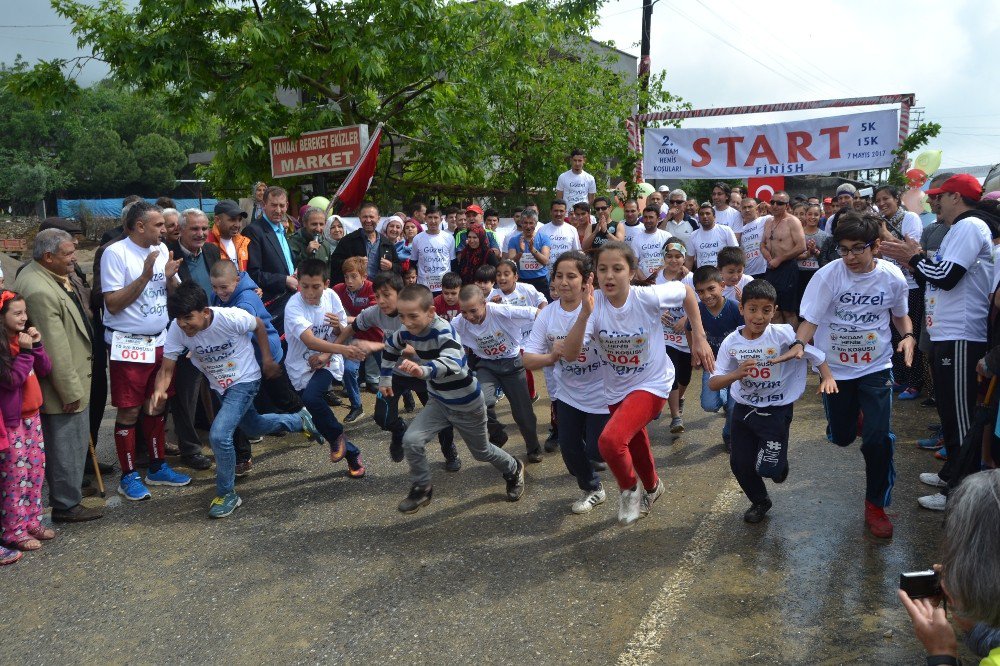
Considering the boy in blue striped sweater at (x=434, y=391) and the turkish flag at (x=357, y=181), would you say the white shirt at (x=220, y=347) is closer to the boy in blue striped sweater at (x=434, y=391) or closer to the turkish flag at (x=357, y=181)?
the boy in blue striped sweater at (x=434, y=391)

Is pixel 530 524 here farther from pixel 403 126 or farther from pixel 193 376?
pixel 403 126

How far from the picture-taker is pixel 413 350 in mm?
5215

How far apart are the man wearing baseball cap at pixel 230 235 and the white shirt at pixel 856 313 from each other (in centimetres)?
507

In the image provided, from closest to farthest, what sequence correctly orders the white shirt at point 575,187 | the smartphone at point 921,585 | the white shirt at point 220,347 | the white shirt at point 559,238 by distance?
the smartphone at point 921,585
the white shirt at point 220,347
the white shirt at point 559,238
the white shirt at point 575,187

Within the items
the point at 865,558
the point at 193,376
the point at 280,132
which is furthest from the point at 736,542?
the point at 280,132

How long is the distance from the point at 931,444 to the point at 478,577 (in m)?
4.00

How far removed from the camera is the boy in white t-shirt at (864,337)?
4.51 m

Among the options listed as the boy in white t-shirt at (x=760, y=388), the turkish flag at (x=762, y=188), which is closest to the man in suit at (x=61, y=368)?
the boy in white t-shirt at (x=760, y=388)

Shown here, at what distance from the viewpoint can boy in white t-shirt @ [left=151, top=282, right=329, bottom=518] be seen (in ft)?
17.4

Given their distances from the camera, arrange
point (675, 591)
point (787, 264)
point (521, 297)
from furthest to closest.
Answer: point (787, 264), point (521, 297), point (675, 591)

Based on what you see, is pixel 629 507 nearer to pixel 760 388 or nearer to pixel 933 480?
pixel 760 388

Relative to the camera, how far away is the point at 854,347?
4.60 metres

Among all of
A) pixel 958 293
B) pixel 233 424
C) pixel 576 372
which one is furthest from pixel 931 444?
pixel 233 424

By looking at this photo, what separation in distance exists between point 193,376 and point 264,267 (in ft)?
5.64
